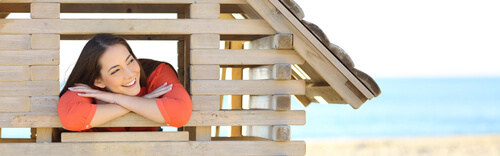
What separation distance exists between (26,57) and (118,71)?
0.57 meters

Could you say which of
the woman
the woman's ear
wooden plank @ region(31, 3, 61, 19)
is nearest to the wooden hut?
wooden plank @ region(31, 3, 61, 19)

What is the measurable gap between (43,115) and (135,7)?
1532 millimetres

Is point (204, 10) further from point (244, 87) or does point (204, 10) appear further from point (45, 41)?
point (45, 41)

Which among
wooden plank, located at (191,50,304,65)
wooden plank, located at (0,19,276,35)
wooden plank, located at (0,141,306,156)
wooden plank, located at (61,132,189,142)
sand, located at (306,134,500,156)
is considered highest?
wooden plank, located at (0,19,276,35)

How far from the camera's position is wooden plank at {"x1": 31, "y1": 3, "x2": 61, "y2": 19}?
3967 mm

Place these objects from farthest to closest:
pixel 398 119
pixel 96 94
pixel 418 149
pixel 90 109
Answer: pixel 398 119 → pixel 418 149 → pixel 96 94 → pixel 90 109

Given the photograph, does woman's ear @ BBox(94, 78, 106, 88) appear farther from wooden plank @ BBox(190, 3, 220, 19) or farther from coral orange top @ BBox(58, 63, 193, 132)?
wooden plank @ BBox(190, 3, 220, 19)

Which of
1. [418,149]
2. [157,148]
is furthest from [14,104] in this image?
[418,149]

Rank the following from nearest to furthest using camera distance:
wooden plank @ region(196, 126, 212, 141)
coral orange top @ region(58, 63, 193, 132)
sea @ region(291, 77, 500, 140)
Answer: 1. coral orange top @ region(58, 63, 193, 132)
2. wooden plank @ region(196, 126, 212, 141)
3. sea @ region(291, 77, 500, 140)

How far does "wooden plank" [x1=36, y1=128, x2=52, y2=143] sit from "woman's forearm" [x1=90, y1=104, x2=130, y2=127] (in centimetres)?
38

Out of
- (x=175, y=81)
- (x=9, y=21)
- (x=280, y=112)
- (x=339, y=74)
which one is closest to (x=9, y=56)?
(x=9, y=21)

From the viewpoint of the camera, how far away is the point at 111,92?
13.4ft

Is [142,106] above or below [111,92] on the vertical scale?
below

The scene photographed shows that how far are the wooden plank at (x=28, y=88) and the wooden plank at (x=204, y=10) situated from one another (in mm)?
981
